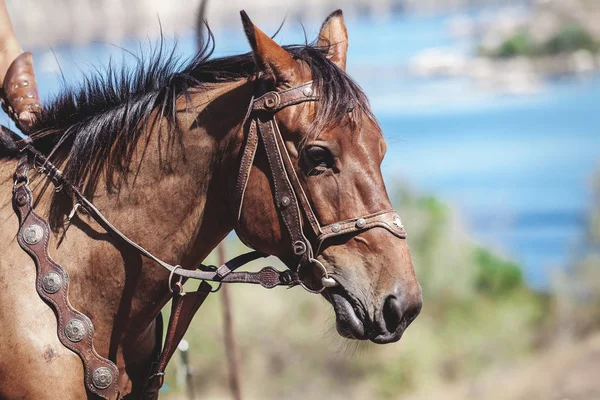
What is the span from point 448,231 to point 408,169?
178 centimetres

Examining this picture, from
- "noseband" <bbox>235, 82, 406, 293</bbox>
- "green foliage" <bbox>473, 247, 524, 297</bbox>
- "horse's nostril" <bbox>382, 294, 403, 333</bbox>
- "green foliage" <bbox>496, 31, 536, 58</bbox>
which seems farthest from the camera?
"green foliage" <bbox>496, 31, 536, 58</bbox>

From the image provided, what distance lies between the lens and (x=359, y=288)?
8.14 feet

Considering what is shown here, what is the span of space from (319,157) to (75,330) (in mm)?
994

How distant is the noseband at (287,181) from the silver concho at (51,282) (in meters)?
0.66

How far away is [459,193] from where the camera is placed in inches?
572

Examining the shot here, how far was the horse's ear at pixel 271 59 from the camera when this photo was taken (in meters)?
2.54

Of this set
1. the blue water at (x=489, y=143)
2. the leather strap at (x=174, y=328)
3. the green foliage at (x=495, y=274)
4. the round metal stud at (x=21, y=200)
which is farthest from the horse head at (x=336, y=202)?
the green foliage at (x=495, y=274)

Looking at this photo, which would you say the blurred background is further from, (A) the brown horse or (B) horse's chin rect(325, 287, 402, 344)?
(B) horse's chin rect(325, 287, 402, 344)

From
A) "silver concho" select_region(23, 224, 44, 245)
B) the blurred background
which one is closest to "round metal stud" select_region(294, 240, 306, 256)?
"silver concho" select_region(23, 224, 44, 245)

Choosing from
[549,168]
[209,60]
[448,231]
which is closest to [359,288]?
[209,60]

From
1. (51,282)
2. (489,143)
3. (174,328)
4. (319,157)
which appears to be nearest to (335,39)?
(319,157)

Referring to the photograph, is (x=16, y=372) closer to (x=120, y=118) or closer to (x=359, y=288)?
(x=120, y=118)

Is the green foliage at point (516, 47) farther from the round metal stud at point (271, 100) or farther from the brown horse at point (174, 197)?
the round metal stud at point (271, 100)

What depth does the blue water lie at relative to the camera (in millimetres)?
13922
